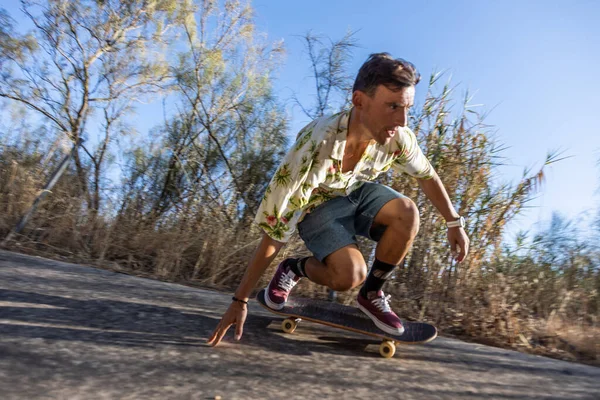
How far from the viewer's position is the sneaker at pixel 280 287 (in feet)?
8.11

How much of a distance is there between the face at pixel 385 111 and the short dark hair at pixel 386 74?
0.02 m

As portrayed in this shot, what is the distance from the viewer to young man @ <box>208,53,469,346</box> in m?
2.12

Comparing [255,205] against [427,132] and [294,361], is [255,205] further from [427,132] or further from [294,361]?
[294,361]

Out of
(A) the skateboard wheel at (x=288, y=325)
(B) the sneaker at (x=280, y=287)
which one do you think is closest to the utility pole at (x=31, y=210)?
(B) the sneaker at (x=280, y=287)

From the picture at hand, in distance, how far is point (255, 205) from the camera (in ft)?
17.1

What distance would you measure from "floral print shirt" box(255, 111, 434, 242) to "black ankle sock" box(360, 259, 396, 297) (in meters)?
0.40

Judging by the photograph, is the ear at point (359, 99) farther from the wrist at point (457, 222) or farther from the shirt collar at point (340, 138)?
the wrist at point (457, 222)

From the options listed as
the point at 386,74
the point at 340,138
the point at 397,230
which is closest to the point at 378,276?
the point at 397,230

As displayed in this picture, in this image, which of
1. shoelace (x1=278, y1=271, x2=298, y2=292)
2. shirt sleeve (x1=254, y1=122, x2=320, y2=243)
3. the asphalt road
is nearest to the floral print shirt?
shirt sleeve (x1=254, y1=122, x2=320, y2=243)

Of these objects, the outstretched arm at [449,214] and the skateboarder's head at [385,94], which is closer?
the skateboarder's head at [385,94]

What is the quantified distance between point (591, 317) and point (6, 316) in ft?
11.3

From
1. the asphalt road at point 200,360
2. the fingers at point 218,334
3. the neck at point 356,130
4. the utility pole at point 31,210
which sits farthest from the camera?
the utility pole at point 31,210

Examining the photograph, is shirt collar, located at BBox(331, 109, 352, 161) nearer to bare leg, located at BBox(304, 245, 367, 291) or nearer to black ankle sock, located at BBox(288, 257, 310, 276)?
bare leg, located at BBox(304, 245, 367, 291)

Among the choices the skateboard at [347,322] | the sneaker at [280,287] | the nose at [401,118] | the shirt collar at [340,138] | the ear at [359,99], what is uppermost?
the ear at [359,99]
